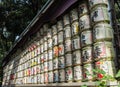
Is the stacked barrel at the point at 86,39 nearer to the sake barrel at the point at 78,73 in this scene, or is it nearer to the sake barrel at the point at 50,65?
the sake barrel at the point at 78,73

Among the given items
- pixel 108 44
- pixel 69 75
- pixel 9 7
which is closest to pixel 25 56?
pixel 69 75

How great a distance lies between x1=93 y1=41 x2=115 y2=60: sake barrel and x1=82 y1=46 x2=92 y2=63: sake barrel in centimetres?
29

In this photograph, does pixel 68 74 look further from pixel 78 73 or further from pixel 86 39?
pixel 86 39

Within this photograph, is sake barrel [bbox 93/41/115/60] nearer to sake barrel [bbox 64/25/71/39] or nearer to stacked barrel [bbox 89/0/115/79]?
stacked barrel [bbox 89/0/115/79]

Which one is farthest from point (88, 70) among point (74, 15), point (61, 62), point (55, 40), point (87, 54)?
point (55, 40)

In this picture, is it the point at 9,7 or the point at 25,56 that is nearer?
the point at 25,56

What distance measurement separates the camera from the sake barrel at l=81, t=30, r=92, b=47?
4.93m

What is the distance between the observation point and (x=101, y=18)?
456 centimetres

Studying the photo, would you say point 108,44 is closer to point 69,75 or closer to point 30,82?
point 69,75

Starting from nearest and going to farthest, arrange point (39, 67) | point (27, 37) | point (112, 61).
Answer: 1. point (112, 61)
2. point (39, 67)
3. point (27, 37)

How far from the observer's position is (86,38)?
506 cm

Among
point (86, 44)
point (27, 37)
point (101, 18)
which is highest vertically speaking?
point (27, 37)

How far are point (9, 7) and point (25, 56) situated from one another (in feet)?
32.5

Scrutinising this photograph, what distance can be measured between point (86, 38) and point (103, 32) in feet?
2.09
